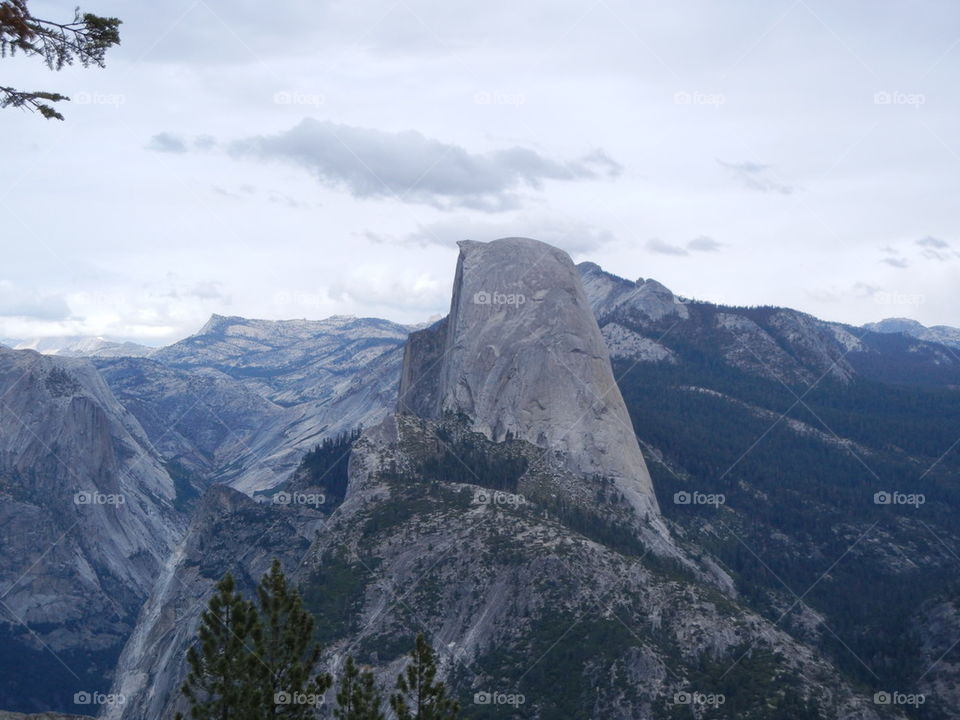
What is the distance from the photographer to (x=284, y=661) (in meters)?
40.5

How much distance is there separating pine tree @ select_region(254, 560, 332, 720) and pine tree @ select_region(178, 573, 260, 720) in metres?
0.52

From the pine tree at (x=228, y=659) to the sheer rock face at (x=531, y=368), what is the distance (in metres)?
86.5

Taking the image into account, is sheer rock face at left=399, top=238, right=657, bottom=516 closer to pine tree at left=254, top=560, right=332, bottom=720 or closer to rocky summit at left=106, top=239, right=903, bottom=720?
rocky summit at left=106, top=239, right=903, bottom=720

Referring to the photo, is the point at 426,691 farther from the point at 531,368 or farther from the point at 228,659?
the point at 531,368

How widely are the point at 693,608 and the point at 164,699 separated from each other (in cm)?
6361

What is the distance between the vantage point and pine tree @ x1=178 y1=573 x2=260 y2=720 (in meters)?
38.4

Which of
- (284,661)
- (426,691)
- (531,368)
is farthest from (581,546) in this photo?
(284,661)

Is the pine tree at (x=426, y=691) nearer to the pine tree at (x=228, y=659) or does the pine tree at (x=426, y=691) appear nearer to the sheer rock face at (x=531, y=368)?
the pine tree at (x=228, y=659)

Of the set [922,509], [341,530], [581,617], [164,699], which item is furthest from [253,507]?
[922,509]

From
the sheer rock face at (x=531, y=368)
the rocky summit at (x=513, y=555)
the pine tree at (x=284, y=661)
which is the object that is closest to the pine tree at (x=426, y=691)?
the pine tree at (x=284, y=661)

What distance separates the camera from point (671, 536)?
122750 millimetres

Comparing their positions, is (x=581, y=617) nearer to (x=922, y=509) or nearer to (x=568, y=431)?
(x=568, y=431)

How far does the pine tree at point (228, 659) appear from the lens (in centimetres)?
3844

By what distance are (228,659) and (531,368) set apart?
326 feet
